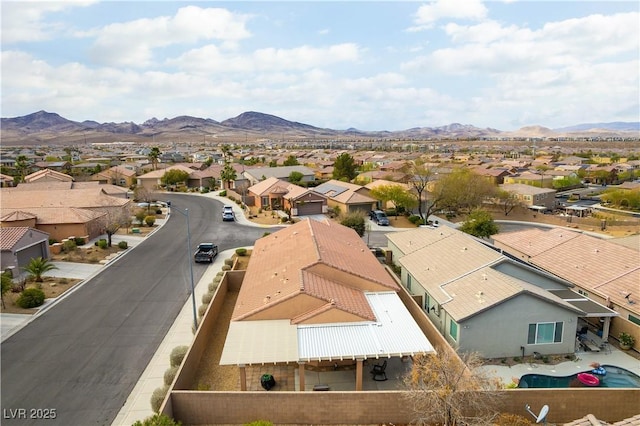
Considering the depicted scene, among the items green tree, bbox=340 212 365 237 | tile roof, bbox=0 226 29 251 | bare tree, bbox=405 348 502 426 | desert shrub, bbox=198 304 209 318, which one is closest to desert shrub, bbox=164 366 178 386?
desert shrub, bbox=198 304 209 318

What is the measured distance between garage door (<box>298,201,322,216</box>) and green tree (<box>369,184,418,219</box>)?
8802mm

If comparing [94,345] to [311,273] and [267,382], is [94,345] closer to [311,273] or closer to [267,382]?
[267,382]

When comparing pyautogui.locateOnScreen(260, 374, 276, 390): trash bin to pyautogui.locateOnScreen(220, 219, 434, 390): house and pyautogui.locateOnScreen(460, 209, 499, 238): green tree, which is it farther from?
pyautogui.locateOnScreen(460, 209, 499, 238): green tree

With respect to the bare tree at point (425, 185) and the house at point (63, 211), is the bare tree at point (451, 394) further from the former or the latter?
the bare tree at point (425, 185)

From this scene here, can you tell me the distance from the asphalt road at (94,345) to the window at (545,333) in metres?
21.1

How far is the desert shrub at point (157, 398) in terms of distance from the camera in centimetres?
1755

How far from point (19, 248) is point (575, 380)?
41868mm

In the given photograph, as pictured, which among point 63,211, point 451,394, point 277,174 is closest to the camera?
point 451,394

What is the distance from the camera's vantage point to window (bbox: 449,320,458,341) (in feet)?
73.0

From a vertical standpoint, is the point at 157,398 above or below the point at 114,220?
A: below

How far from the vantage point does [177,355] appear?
21438mm

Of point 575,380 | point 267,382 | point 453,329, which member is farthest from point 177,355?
point 575,380

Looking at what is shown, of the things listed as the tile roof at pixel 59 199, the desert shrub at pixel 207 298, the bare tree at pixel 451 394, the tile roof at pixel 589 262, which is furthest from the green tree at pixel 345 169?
the bare tree at pixel 451 394

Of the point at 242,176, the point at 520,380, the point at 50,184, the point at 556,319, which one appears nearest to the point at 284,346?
the point at 520,380
